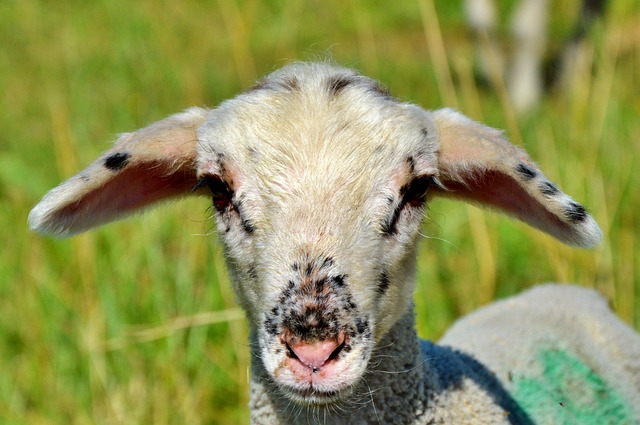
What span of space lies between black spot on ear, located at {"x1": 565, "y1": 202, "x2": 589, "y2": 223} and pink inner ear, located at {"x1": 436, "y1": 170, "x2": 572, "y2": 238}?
0.25ft

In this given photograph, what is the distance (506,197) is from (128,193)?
1166 millimetres

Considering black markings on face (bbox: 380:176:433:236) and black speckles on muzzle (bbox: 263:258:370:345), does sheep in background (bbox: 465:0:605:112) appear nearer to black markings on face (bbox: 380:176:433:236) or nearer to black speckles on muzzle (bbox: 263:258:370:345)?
black markings on face (bbox: 380:176:433:236)

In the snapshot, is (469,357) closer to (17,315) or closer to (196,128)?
(196,128)

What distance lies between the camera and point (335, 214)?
8.23 ft

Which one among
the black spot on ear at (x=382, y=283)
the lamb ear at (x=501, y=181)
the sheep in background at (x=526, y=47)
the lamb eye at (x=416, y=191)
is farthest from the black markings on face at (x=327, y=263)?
the sheep in background at (x=526, y=47)

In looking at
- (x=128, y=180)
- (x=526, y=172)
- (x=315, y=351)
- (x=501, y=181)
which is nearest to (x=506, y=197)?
(x=501, y=181)

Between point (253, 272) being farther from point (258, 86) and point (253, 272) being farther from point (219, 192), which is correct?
point (258, 86)

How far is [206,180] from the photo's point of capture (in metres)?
2.88

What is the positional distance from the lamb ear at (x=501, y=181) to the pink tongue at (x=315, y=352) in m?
0.75

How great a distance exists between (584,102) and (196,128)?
2794 mm

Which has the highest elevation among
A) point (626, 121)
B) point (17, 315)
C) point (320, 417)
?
point (320, 417)

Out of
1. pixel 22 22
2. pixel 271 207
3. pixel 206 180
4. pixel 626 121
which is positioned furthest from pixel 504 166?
pixel 22 22

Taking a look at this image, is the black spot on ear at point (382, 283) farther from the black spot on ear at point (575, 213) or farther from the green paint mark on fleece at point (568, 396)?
the green paint mark on fleece at point (568, 396)

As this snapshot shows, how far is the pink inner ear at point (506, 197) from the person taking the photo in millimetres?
2748
